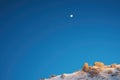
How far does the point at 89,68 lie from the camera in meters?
43.9

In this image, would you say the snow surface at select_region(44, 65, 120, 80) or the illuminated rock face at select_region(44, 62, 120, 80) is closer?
the snow surface at select_region(44, 65, 120, 80)

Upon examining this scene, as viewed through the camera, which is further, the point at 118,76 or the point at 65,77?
the point at 65,77

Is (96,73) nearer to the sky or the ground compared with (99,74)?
nearer to the sky

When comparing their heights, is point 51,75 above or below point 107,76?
above

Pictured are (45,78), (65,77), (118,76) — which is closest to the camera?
(118,76)

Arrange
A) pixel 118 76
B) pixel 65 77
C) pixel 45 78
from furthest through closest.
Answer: pixel 45 78
pixel 65 77
pixel 118 76

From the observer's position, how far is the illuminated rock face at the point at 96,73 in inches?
1651

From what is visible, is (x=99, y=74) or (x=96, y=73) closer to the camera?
(x=99, y=74)

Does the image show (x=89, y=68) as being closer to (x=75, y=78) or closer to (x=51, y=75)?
(x=75, y=78)

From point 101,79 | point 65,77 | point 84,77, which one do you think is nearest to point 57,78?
point 65,77

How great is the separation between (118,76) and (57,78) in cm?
1017

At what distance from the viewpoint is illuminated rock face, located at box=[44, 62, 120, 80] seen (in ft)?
138

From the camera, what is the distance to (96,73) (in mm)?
42719

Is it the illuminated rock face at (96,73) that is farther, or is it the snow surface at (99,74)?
the illuminated rock face at (96,73)
